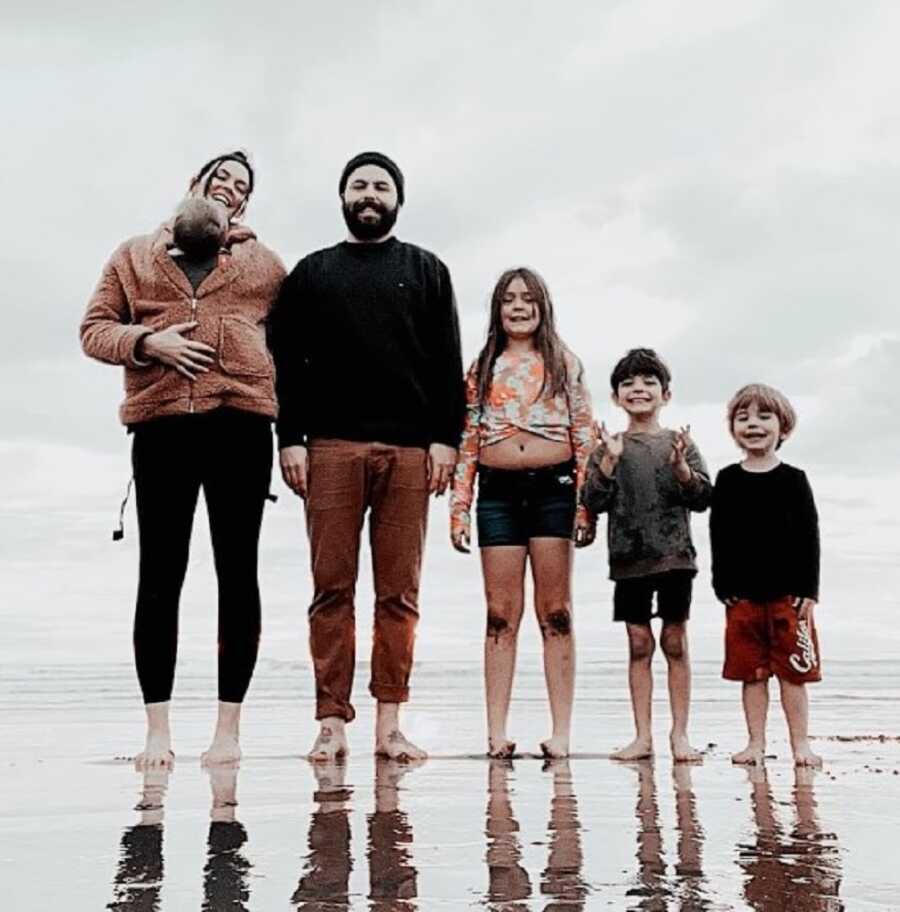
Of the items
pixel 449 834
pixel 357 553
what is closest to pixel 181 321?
pixel 357 553

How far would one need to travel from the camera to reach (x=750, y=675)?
6047mm

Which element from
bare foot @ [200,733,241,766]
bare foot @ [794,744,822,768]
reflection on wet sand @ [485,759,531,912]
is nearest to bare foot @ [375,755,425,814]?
reflection on wet sand @ [485,759,531,912]

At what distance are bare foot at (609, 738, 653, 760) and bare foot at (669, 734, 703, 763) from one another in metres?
0.12

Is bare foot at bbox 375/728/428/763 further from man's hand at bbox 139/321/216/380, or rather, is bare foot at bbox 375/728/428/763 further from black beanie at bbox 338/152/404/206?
black beanie at bbox 338/152/404/206

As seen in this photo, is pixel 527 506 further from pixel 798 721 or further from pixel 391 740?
pixel 798 721

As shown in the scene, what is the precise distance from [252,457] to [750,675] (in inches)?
89.8

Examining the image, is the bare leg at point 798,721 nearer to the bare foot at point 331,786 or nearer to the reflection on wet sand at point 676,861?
the reflection on wet sand at point 676,861

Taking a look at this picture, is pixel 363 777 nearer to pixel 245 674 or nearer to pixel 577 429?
pixel 245 674

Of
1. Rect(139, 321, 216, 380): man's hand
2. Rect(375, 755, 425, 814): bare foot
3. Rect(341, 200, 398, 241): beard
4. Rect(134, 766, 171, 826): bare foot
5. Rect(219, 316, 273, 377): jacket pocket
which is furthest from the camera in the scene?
Rect(341, 200, 398, 241): beard

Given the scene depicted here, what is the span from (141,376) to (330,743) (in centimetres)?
156

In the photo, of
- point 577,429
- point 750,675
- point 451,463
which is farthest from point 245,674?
point 750,675

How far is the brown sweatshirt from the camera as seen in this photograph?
536 centimetres

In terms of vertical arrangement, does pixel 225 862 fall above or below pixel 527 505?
below

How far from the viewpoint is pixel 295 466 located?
5758mm
